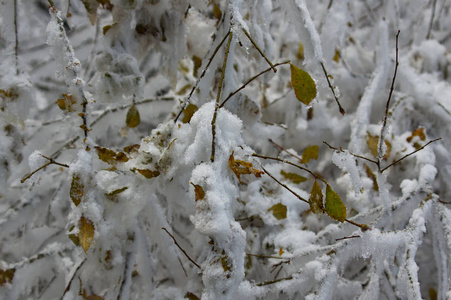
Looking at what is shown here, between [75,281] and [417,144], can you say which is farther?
[417,144]

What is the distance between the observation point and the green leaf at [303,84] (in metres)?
0.90

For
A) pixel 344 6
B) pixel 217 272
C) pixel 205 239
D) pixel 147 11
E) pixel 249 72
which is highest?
pixel 249 72

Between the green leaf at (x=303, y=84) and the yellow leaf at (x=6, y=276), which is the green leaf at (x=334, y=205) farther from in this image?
the yellow leaf at (x=6, y=276)

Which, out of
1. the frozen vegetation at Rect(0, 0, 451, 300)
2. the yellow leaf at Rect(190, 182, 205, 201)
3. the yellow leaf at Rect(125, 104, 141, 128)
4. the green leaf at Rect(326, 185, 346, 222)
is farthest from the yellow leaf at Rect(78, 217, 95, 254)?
the green leaf at Rect(326, 185, 346, 222)

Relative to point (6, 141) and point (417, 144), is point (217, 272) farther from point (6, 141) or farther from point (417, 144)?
point (417, 144)

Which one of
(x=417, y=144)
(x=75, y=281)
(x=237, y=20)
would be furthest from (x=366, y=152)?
(x=75, y=281)

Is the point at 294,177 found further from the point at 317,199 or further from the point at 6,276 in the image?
the point at 6,276

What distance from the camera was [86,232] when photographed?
3.18 feet

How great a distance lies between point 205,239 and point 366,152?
76 cm

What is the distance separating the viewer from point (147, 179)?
1.00 metres

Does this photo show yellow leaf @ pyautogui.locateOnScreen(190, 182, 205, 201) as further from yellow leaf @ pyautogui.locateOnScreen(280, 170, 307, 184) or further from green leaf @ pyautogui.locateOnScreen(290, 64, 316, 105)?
yellow leaf @ pyautogui.locateOnScreen(280, 170, 307, 184)

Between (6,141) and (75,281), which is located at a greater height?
(6,141)

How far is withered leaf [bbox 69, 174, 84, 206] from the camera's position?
0.95 m

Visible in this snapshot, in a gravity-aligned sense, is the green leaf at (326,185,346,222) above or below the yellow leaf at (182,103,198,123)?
below
